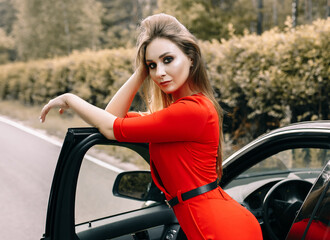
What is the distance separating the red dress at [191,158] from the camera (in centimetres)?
137

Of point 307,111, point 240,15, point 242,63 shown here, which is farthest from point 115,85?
point 240,15

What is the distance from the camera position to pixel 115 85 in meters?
10.8

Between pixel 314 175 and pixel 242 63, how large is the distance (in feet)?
16.1

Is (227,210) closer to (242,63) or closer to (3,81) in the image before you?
(242,63)

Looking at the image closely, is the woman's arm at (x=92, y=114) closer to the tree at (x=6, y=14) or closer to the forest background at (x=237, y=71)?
the forest background at (x=237, y=71)

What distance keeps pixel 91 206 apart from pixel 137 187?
367 mm

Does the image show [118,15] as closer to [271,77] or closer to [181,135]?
[271,77]

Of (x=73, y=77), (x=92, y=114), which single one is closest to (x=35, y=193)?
(x=92, y=114)

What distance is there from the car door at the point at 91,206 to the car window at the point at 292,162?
0.74 meters

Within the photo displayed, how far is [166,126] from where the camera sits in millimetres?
1364

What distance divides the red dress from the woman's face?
6.9 inches

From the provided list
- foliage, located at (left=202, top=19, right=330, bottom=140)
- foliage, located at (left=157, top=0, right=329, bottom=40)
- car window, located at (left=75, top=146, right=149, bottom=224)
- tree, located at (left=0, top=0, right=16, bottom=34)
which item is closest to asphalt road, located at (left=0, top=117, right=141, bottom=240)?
car window, located at (left=75, top=146, right=149, bottom=224)

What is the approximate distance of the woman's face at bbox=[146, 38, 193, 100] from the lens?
1564 mm

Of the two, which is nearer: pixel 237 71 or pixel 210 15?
pixel 237 71
